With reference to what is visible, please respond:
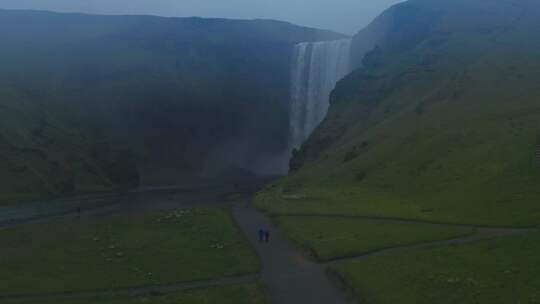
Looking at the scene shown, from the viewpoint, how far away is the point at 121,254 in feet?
124

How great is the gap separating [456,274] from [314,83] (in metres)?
118

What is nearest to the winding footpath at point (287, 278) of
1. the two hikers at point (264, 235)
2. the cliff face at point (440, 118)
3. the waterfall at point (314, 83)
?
the two hikers at point (264, 235)

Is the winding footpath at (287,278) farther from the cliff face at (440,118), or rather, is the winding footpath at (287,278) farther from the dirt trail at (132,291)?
the cliff face at (440,118)

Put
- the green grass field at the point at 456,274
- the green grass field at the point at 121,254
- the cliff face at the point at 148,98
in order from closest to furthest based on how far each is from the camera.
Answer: the green grass field at the point at 456,274, the green grass field at the point at 121,254, the cliff face at the point at 148,98

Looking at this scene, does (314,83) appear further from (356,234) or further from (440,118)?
(356,234)

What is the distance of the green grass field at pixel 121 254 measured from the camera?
3191cm

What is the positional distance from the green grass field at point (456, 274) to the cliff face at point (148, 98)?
314 feet

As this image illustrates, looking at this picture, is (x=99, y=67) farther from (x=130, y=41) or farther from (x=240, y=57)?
(x=240, y=57)

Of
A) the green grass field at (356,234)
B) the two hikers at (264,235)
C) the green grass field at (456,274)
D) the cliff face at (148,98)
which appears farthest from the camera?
the cliff face at (148,98)

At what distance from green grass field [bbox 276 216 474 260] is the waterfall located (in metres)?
88.8

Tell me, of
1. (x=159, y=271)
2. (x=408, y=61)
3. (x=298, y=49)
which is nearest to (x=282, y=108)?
(x=298, y=49)

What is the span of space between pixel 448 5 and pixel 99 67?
94262 mm

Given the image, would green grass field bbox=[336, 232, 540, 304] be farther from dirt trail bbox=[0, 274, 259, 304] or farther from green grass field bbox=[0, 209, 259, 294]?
green grass field bbox=[0, 209, 259, 294]

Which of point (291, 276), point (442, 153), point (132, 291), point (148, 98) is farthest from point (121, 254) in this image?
point (148, 98)
